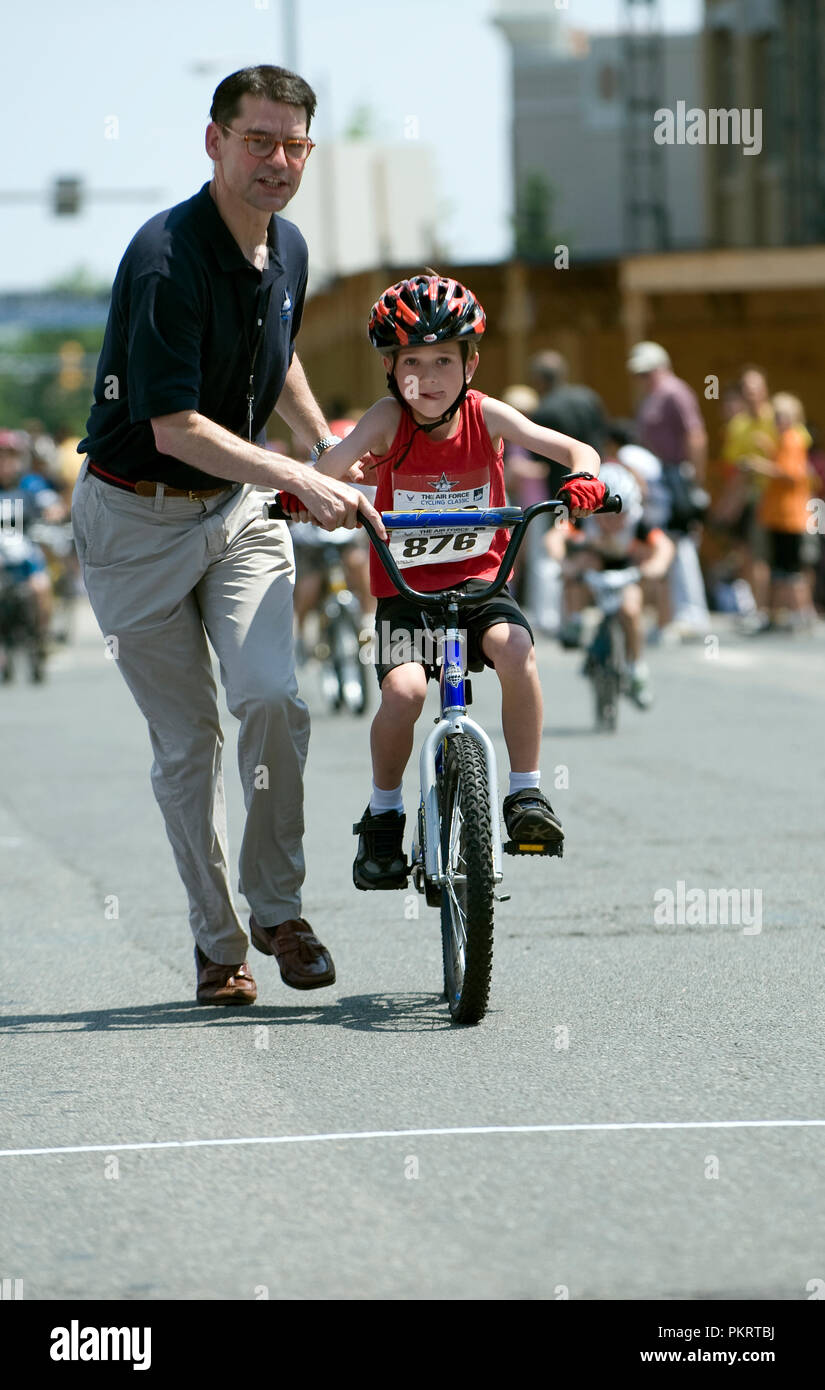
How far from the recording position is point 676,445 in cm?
1958

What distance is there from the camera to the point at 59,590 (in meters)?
24.9

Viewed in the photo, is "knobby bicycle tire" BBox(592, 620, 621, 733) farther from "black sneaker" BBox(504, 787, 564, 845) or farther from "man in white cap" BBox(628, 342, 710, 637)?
"black sneaker" BBox(504, 787, 564, 845)

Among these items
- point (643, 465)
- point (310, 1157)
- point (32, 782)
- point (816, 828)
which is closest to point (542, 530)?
point (643, 465)

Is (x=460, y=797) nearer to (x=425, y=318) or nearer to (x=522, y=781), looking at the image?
(x=522, y=781)

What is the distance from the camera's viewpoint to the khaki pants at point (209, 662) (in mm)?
6215

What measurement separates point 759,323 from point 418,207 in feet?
151

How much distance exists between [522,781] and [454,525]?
71 centimetres

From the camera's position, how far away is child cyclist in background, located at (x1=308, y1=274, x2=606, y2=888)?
20.0 feet

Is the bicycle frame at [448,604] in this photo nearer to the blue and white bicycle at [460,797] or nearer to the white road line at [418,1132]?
the blue and white bicycle at [460,797]

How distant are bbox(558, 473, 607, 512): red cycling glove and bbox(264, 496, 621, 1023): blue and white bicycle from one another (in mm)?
32
